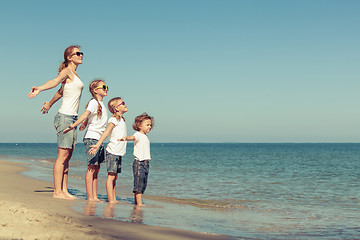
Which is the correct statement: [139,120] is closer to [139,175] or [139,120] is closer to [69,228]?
[139,175]

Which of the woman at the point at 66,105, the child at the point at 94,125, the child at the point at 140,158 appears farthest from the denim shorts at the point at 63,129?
the child at the point at 140,158

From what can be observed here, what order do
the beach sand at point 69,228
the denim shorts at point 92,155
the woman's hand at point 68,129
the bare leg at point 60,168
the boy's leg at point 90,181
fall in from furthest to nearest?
the boy's leg at point 90,181 < the denim shorts at point 92,155 < the bare leg at point 60,168 < the woman's hand at point 68,129 < the beach sand at point 69,228

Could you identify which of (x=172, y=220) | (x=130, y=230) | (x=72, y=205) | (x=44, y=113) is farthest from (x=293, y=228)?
(x=44, y=113)

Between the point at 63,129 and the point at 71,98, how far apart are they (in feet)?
1.58

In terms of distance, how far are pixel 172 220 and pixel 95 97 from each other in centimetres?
235

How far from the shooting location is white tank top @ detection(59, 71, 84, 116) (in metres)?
5.34

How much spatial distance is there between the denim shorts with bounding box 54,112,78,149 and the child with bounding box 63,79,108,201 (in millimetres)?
264

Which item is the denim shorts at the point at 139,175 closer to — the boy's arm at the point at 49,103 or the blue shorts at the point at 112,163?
the blue shorts at the point at 112,163

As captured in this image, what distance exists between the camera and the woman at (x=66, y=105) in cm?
529

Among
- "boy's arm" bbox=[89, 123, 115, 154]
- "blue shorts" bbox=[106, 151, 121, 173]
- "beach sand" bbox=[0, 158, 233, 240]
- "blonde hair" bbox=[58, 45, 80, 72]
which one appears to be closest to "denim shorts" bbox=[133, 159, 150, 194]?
"blue shorts" bbox=[106, 151, 121, 173]

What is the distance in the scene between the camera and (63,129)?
5.25 meters

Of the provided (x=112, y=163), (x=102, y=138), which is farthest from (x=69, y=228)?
(x=112, y=163)

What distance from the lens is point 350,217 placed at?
22.0 ft

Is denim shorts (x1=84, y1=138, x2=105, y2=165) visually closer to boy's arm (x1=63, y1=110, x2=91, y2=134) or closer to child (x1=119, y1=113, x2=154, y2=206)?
boy's arm (x1=63, y1=110, x2=91, y2=134)
